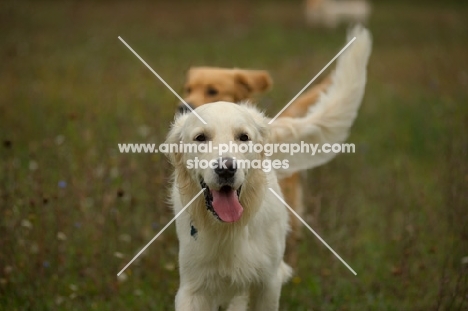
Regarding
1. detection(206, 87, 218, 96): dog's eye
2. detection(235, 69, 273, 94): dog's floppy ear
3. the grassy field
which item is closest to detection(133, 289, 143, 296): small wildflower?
the grassy field

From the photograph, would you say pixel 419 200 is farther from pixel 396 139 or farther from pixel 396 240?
pixel 396 139

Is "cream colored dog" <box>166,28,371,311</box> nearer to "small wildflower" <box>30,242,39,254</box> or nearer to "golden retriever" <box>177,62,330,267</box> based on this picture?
"small wildflower" <box>30,242,39,254</box>

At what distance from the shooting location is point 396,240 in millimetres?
4863

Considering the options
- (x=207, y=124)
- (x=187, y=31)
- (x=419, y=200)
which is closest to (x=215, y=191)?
(x=207, y=124)

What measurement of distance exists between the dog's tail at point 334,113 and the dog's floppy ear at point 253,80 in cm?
127

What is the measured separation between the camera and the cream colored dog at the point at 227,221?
→ 3098mm

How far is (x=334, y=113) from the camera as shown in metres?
4.37

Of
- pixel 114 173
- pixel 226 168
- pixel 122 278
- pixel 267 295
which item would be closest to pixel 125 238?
pixel 122 278

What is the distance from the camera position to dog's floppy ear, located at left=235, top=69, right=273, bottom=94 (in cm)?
560

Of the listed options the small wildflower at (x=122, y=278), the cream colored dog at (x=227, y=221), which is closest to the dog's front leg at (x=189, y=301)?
the cream colored dog at (x=227, y=221)

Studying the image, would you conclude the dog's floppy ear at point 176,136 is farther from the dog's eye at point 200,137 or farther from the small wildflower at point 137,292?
the small wildflower at point 137,292

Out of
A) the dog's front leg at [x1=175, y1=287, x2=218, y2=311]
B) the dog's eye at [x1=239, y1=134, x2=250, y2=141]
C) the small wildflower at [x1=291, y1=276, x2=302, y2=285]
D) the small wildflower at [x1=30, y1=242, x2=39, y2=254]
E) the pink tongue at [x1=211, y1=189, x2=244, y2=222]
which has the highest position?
the dog's eye at [x1=239, y1=134, x2=250, y2=141]

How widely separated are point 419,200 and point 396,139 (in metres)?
2.12

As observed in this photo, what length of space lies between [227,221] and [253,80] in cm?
275
